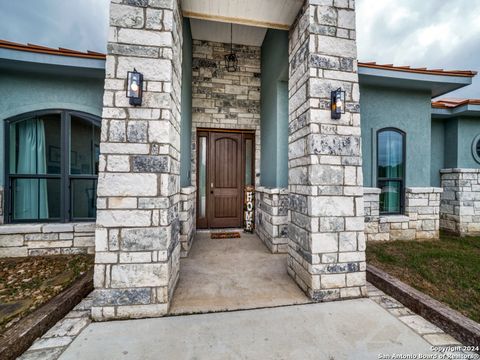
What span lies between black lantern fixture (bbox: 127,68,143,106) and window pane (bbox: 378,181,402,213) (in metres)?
4.37

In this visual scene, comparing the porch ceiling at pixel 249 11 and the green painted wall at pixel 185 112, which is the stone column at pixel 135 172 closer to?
the porch ceiling at pixel 249 11

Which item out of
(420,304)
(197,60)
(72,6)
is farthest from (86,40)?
(420,304)

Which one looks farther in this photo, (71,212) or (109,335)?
(71,212)

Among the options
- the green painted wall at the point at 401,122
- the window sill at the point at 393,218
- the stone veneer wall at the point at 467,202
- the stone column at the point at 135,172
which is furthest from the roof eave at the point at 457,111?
the stone column at the point at 135,172

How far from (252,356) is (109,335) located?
1.09 m

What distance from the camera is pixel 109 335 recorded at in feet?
4.97

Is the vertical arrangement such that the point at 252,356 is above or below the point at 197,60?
below

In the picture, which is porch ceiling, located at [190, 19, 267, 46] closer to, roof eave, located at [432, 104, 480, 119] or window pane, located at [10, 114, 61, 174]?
window pane, located at [10, 114, 61, 174]

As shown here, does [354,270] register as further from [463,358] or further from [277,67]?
[277,67]

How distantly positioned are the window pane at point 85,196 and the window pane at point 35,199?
25 cm

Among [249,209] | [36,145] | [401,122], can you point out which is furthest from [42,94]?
[401,122]

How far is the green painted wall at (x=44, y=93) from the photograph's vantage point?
2846mm

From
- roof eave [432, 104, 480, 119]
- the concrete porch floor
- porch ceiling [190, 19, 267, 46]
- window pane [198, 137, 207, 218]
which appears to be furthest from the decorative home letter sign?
roof eave [432, 104, 480, 119]

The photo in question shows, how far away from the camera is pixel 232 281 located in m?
2.34
